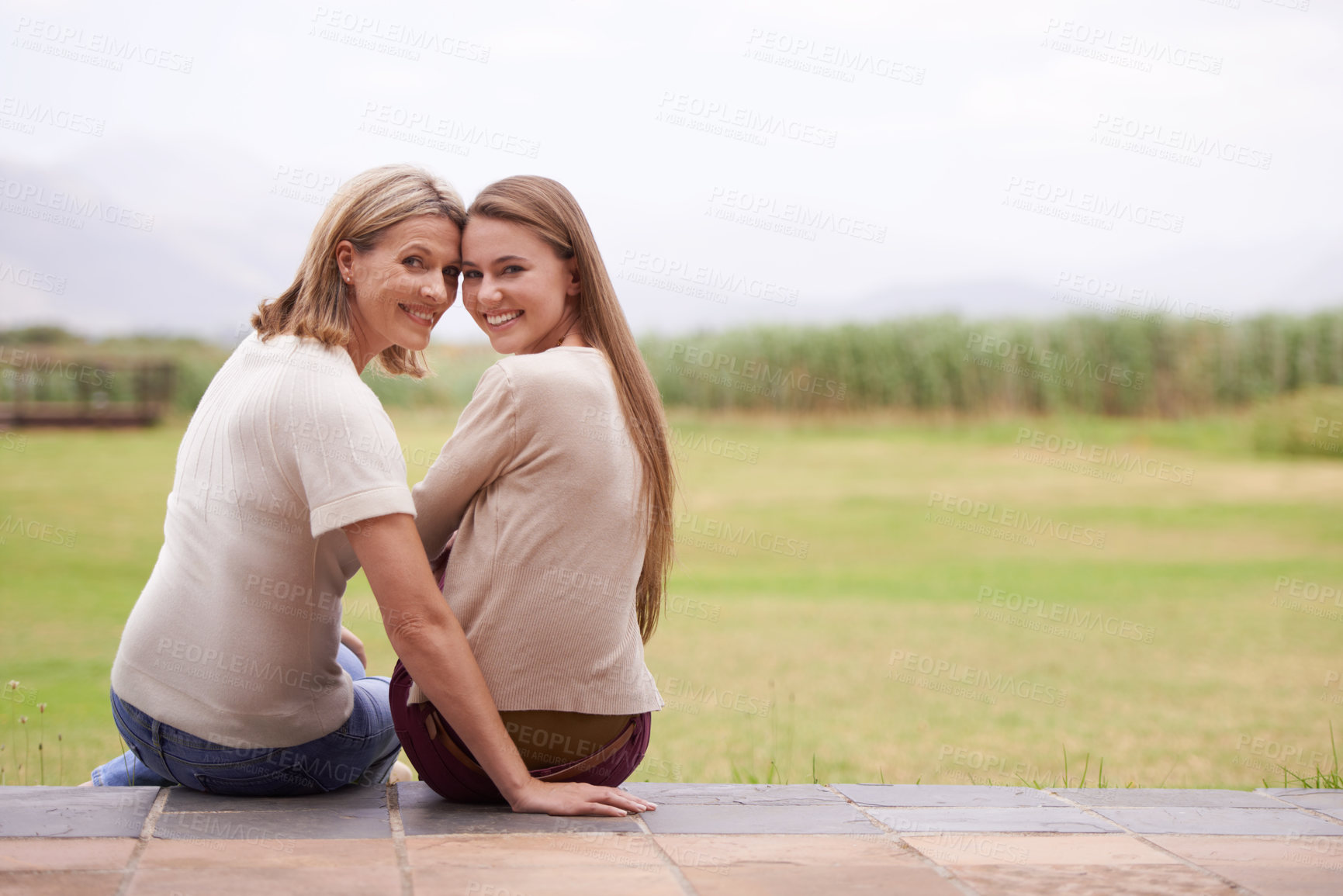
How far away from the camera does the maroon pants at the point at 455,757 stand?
2.22m

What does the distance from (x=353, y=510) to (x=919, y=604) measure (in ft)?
29.2

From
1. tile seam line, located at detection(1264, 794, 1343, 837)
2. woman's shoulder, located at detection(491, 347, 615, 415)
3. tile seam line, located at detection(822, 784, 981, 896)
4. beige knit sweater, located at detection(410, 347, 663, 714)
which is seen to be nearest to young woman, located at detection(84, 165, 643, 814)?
beige knit sweater, located at detection(410, 347, 663, 714)

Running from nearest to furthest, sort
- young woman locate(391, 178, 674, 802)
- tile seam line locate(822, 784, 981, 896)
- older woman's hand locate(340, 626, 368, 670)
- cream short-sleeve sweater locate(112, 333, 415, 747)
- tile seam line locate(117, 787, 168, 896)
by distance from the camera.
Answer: tile seam line locate(117, 787, 168, 896) < tile seam line locate(822, 784, 981, 896) < cream short-sleeve sweater locate(112, 333, 415, 747) < young woman locate(391, 178, 674, 802) < older woman's hand locate(340, 626, 368, 670)

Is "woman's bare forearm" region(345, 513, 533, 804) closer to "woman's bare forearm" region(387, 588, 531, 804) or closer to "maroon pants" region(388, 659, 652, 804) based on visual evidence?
"woman's bare forearm" region(387, 588, 531, 804)

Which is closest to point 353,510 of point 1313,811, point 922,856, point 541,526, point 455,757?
point 541,526

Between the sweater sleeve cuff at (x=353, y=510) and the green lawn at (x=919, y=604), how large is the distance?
3.02ft

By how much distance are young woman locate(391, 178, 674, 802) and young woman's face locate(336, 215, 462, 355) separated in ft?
0.21

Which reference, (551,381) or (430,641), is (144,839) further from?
(551,381)

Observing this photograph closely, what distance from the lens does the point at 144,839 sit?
6.55 ft

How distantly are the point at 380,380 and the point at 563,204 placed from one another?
16.9 m

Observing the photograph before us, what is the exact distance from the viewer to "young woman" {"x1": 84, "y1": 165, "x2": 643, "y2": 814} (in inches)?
79.1

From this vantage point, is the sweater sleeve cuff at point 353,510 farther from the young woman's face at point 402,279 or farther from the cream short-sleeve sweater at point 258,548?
the young woman's face at point 402,279

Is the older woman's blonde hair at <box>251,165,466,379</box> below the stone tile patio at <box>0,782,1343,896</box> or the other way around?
the other way around

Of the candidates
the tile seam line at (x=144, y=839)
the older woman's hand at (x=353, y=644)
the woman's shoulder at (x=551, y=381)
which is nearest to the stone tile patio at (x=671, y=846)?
the tile seam line at (x=144, y=839)
